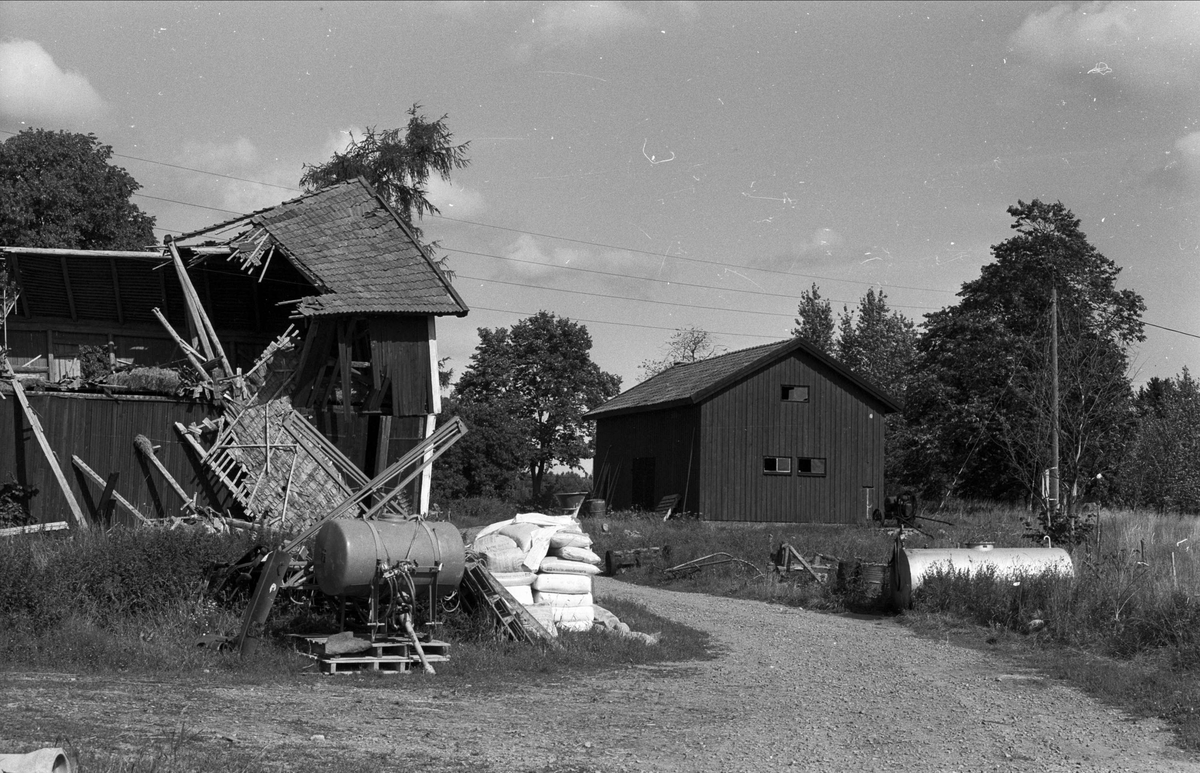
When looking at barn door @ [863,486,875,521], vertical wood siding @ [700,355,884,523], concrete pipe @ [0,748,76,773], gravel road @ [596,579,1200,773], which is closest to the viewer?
concrete pipe @ [0,748,76,773]

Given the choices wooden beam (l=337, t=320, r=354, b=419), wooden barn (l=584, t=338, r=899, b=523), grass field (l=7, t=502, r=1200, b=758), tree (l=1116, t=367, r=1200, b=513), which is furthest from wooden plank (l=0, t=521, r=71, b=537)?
tree (l=1116, t=367, r=1200, b=513)

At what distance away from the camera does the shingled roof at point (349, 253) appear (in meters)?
18.1

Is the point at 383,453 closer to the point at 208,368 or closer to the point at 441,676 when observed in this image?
the point at 208,368

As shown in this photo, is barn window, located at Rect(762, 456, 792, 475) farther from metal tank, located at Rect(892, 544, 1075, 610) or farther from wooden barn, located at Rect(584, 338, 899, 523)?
metal tank, located at Rect(892, 544, 1075, 610)

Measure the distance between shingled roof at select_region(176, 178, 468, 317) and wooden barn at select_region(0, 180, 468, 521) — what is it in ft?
0.10

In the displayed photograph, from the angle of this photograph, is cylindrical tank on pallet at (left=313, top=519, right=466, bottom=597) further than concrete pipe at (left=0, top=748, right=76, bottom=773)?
Yes

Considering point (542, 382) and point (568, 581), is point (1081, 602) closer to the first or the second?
point (568, 581)

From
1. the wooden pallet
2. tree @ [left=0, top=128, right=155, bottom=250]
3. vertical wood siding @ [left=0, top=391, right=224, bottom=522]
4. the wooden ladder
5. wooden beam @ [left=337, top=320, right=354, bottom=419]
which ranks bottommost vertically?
the wooden pallet

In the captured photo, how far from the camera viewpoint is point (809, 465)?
35188 millimetres

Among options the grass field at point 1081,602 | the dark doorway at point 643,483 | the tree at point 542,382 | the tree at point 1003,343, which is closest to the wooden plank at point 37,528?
the grass field at point 1081,602

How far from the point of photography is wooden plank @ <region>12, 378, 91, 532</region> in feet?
52.0

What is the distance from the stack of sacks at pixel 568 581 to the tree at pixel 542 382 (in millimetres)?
51452

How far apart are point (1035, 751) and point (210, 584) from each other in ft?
30.2

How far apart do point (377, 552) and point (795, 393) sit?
80.0 ft
